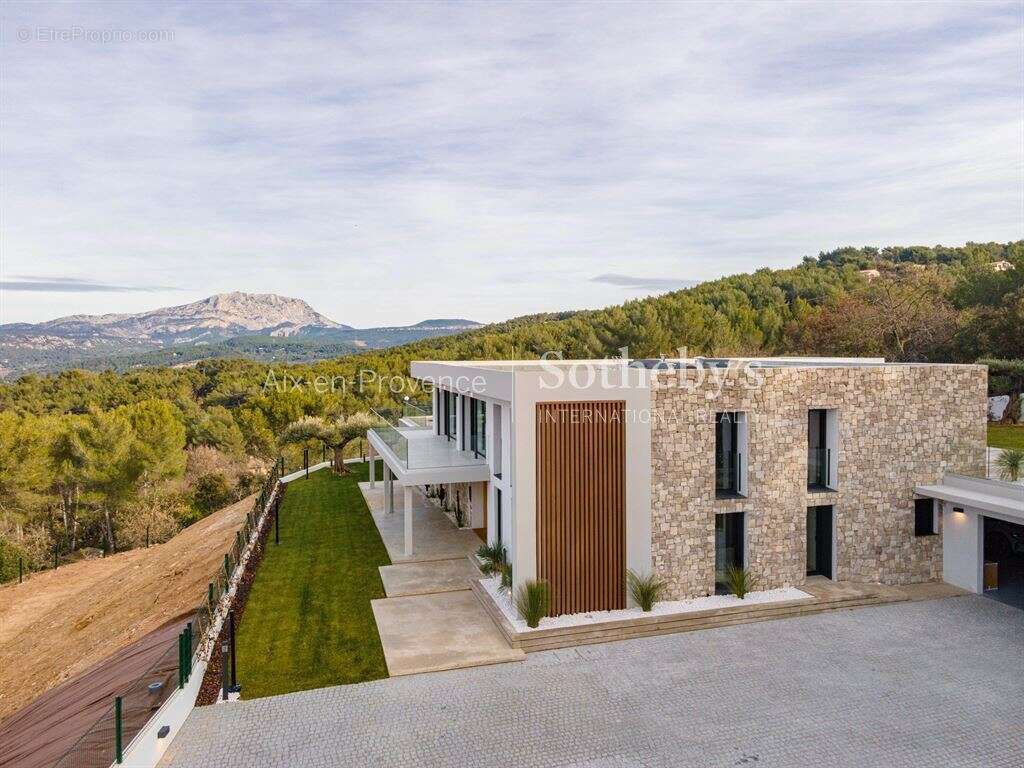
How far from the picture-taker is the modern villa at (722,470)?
11.1 meters

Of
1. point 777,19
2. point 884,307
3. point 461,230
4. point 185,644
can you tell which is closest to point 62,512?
point 461,230

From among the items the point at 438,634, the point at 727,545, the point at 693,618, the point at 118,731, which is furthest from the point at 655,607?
the point at 118,731

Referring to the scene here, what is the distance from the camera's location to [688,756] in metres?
7.59

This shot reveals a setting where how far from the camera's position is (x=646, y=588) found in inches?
442

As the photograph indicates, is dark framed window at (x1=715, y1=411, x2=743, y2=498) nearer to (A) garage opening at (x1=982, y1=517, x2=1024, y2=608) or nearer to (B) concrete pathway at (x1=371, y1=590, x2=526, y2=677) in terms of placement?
(B) concrete pathway at (x1=371, y1=590, x2=526, y2=677)

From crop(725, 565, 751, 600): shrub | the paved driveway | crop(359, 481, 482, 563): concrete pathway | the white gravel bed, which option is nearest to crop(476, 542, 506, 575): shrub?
the white gravel bed

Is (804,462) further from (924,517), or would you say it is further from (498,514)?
(498,514)

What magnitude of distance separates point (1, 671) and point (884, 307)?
37.8 m

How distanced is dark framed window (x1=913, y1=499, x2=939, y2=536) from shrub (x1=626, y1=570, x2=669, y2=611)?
568 cm

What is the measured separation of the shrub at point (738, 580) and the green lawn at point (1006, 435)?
1110 cm

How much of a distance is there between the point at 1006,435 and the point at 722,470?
14.5 m

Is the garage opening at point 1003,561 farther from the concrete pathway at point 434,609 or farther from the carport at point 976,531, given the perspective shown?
the concrete pathway at point 434,609

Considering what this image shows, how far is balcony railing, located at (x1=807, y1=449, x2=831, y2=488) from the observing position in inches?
503

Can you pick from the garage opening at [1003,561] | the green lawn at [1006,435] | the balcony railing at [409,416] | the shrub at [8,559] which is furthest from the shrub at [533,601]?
the shrub at [8,559]
